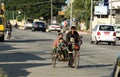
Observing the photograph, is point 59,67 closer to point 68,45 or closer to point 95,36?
point 68,45

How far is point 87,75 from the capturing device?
632 inches

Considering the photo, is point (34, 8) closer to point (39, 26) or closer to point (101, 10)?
point (101, 10)

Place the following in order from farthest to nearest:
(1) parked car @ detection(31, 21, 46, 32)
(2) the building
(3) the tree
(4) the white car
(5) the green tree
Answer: (5) the green tree < (3) the tree < (2) the building < (1) parked car @ detection(31, 21, 46, 32) < (4) the white car

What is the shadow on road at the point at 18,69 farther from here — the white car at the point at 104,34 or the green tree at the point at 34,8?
the green tree at the point at 34,8

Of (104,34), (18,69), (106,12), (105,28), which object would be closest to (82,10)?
(106,12)

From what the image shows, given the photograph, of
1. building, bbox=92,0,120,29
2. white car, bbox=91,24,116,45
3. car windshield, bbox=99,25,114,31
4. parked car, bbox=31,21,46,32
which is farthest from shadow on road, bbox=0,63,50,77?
building, bbox=92,0,120,29

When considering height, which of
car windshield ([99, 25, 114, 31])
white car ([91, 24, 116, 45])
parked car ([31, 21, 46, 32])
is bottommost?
parked car ([31, 21, 46, 32])

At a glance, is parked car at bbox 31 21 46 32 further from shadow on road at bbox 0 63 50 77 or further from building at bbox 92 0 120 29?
shadow on road at bbox 0 63 50 77

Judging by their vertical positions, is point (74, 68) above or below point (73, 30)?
below

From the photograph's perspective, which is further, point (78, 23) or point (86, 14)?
point (78, 23)

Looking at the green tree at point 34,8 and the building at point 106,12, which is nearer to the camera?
the building at point 106,12

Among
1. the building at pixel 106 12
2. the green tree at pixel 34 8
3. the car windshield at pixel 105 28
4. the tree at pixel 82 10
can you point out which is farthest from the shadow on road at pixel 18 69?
the green tree at pixel 34 8

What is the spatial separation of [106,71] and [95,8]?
72.4 meters

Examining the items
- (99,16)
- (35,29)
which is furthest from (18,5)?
(35,29)
